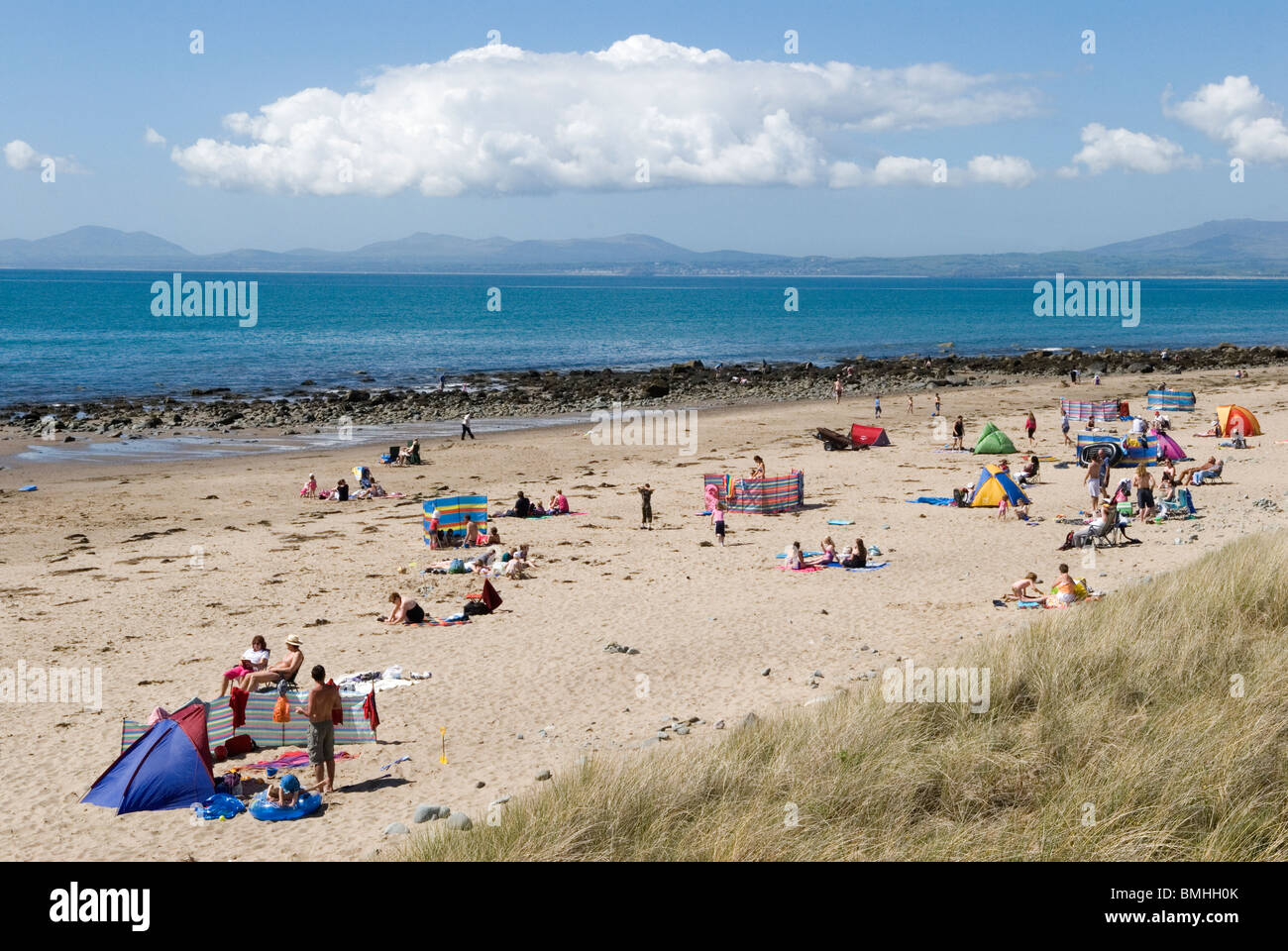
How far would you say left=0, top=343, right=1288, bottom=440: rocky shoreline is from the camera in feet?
134

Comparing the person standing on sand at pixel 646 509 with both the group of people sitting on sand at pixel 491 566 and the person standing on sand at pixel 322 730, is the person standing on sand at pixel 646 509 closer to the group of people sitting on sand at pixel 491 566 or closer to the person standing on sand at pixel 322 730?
the group of people sitting on sand at pixel 491 566

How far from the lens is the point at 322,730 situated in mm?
9969

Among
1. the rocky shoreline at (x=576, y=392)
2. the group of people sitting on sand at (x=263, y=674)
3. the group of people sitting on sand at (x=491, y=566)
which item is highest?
the rocky shoreline at (x=576, y=392)

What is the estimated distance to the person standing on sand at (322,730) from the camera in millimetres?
9953

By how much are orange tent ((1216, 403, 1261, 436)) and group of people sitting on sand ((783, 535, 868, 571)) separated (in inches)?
659

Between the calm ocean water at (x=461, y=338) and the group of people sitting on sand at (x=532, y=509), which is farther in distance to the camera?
the calm ocean water at (x=461, y=338)

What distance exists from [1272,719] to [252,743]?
9371 mm

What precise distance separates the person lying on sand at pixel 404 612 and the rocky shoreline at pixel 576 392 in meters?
25.7

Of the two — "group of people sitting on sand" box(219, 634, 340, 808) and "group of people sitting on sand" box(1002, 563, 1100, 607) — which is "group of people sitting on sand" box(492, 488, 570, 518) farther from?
"group of people sitting on sand" box(219, 634, 340, 808)

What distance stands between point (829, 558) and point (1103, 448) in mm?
11079

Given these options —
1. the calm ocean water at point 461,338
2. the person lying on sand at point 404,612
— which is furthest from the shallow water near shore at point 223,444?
the person lying on sand at point 404,612

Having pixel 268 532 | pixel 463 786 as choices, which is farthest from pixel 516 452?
pixel 463 786

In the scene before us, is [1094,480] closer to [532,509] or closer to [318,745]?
[532,509]

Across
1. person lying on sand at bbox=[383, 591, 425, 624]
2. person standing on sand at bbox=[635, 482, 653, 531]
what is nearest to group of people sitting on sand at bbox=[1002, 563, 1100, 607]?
person standing on sand at bbox=[635, 482, 653, 531]
